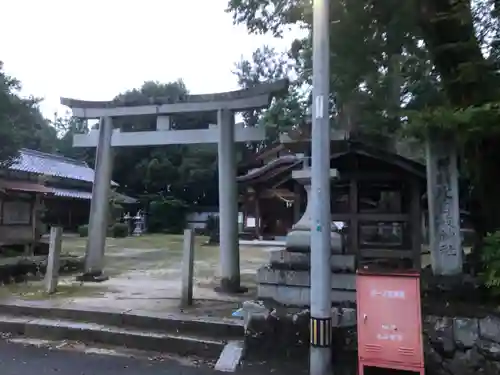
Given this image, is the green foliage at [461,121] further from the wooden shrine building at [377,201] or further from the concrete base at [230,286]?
the concrete base at [230,286]

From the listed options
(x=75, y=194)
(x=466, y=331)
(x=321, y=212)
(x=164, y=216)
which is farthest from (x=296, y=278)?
(x=164, y=216)

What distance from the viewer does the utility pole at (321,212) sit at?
4.61 metres

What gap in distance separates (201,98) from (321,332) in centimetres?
608

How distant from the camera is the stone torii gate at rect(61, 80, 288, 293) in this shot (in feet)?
29.1

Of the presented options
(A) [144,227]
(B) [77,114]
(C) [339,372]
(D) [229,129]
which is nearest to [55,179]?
(A) [144,227]

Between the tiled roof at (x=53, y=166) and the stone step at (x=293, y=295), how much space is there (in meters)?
20.2

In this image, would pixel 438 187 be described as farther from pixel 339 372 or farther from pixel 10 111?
pixel 10 111

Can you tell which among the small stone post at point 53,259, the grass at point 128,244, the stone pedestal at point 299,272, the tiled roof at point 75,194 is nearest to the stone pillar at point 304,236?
the stone pedestal at point 299,272

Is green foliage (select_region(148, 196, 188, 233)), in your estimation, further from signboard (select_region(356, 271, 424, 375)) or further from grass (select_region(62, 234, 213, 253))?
signboard (select_region(356, 271, 424, 375))

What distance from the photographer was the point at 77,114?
34.8 feet

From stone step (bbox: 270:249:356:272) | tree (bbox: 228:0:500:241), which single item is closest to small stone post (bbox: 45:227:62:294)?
stone step (bbox: 270:249:356:272)

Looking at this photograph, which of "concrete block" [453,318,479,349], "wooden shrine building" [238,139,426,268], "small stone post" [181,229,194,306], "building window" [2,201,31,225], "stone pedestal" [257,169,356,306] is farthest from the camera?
"building window" [2,201,31,225]

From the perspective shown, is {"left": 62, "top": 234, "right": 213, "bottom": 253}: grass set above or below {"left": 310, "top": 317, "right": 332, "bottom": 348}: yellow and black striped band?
above

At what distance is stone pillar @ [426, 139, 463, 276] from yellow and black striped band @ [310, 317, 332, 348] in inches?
74.1
